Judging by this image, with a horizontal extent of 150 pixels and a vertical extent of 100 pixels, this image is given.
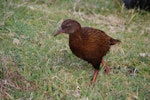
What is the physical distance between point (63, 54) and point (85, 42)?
33.8 inches

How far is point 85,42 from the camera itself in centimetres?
472

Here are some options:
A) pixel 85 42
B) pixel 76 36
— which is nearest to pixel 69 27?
pixel 76 36

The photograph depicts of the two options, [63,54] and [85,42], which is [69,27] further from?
[63,54]

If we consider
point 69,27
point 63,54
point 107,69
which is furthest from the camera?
point 63,54

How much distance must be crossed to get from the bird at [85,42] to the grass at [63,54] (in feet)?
0.93

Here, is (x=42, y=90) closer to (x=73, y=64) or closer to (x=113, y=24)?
(x=73, y=64)

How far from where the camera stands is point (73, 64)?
5.29 m

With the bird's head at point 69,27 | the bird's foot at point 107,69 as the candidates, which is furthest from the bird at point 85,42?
the bird's foot at point 107,69

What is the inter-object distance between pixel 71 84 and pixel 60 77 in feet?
0.64

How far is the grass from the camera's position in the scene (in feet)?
14.8

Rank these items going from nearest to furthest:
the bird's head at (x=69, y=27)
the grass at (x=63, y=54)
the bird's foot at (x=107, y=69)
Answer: the grass at (x=63, y=54) → the bird's head at (x=69, y=27) → the bird's foot at (x=107, y=69)

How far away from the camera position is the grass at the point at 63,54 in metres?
4.52

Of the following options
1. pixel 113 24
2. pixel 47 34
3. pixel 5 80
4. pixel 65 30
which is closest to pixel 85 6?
pixel 113 24

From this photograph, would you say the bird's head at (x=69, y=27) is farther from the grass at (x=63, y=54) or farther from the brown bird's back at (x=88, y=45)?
the grass at (x=63, y=54)
